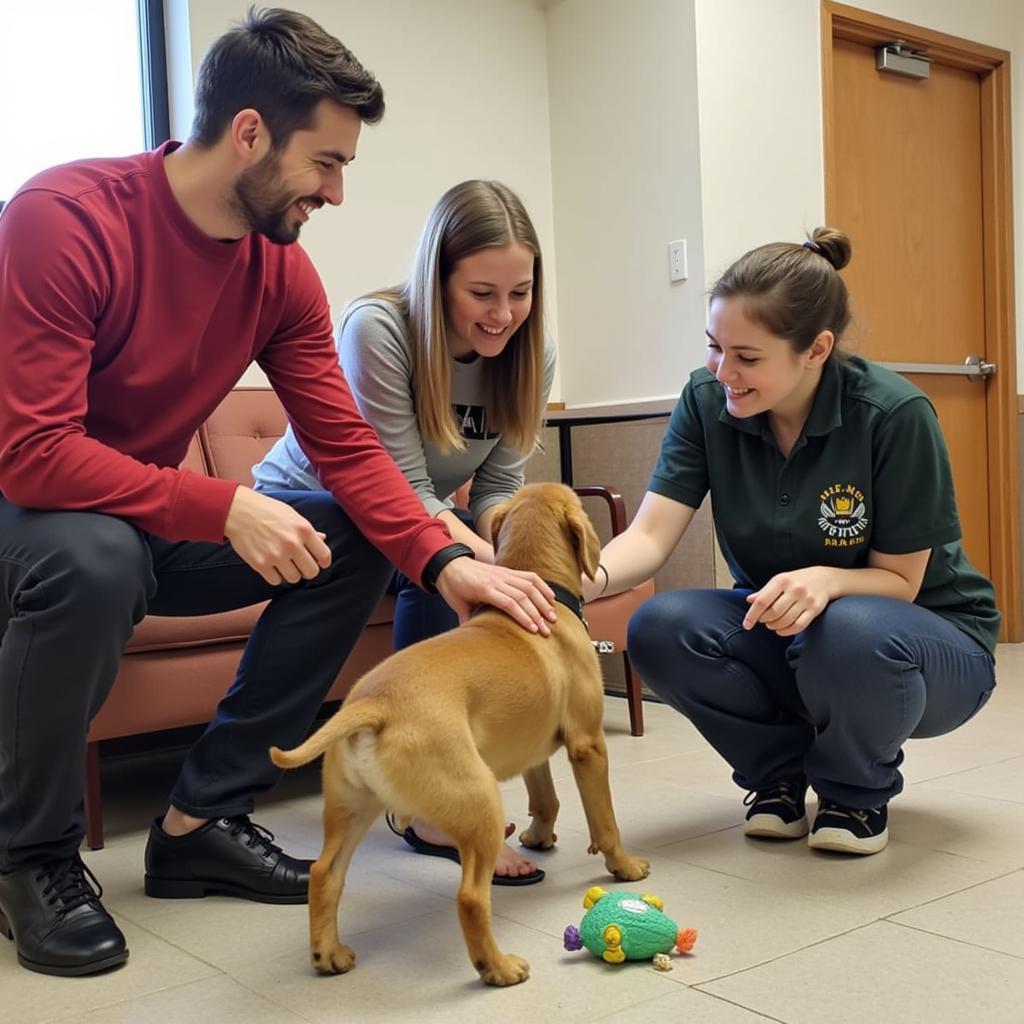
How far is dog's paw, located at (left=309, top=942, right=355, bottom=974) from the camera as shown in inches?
57.4

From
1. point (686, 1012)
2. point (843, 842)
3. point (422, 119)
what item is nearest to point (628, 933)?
point (686, 1012)

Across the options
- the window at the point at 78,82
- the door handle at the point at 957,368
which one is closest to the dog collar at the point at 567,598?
the window at the point at 78,82

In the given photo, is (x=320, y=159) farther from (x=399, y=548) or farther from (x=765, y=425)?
(x=765, y=425)

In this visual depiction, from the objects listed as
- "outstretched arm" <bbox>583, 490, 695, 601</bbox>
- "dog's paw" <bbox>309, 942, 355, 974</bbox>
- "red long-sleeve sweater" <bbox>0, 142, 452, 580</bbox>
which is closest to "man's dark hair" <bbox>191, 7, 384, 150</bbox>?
"red long-sleeve sweater" <bbox>0, 142, 452, 580</bbox>

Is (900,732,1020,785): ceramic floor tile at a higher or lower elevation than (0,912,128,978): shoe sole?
lower

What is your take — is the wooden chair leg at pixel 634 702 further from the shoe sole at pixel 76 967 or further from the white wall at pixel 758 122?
the shoe sole at pixel 76 967

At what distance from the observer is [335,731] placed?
1.36m

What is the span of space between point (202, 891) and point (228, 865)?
0.24 feet

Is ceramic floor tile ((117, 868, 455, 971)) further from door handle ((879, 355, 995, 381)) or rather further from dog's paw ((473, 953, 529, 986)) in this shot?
door handle ((879, 355, 995, 381))

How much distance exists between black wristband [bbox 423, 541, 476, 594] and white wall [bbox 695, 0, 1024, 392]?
6.97 ft

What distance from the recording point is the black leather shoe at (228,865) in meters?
1.76

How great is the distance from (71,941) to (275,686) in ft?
1.50

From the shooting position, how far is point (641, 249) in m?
3.87

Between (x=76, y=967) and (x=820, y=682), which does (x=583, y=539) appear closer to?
(x=820, y=682)
